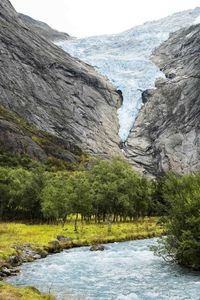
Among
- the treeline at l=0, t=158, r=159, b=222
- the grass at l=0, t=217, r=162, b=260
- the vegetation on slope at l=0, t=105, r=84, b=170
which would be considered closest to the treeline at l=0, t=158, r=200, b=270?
the treeline at l=0, t=158, r=159, b=222

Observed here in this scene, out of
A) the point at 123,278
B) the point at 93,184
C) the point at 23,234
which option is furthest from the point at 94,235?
the point at 123,278

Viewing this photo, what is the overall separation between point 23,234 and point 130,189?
1352 inches

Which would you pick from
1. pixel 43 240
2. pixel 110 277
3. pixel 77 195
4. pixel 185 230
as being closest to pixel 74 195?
pixel 77 195

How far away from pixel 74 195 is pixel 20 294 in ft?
185

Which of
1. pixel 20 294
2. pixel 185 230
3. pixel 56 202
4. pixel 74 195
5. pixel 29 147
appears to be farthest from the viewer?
pixel 29 147

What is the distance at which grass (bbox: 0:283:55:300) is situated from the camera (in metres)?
30.1

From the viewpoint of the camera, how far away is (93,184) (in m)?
99.9

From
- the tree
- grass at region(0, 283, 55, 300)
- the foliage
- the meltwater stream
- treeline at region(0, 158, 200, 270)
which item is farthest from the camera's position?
treeline at region(0, 158, 200, 270)

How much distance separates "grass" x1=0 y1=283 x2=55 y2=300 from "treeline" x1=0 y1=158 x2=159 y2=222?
52840 millimetres

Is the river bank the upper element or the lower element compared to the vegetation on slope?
lower

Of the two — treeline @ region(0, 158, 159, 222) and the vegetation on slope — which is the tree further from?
the vegetation on slope

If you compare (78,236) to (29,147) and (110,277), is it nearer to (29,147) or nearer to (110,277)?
(110,277)

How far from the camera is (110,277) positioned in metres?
43.1

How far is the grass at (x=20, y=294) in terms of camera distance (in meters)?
30.1
